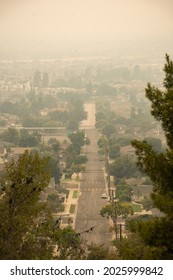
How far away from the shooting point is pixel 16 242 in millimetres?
3121

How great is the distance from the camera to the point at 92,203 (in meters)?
9.33

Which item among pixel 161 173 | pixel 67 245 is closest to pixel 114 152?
pixel 67 245

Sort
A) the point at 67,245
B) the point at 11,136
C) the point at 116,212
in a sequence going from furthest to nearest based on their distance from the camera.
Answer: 1. the point at 11,136
2. the point at 116,212
3. the point at 67,245

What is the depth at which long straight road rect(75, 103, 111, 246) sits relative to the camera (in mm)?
7590

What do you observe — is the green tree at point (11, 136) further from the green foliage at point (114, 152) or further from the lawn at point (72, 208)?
the lawn at point (72, 208)

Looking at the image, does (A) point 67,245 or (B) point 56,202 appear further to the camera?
(B) point 56,202

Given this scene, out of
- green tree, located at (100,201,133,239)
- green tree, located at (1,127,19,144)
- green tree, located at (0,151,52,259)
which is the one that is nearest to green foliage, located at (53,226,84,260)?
green tree, located at (0,151,52,259)

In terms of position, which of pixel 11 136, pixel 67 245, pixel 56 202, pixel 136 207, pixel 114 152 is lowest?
pixel 67 245

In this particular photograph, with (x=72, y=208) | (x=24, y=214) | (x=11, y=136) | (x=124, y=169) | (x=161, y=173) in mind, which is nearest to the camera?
(x=161, y=173)

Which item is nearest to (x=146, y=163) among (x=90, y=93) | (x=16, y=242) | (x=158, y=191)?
(x=158, y=191)

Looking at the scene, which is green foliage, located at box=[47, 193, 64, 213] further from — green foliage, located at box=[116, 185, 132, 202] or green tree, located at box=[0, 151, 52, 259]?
green tree, located at box=[0, 151, 52, 259]

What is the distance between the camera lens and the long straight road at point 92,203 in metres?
7.59

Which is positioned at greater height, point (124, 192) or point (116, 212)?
point (124, 192)

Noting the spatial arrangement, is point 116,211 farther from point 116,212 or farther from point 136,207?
point 136,207
